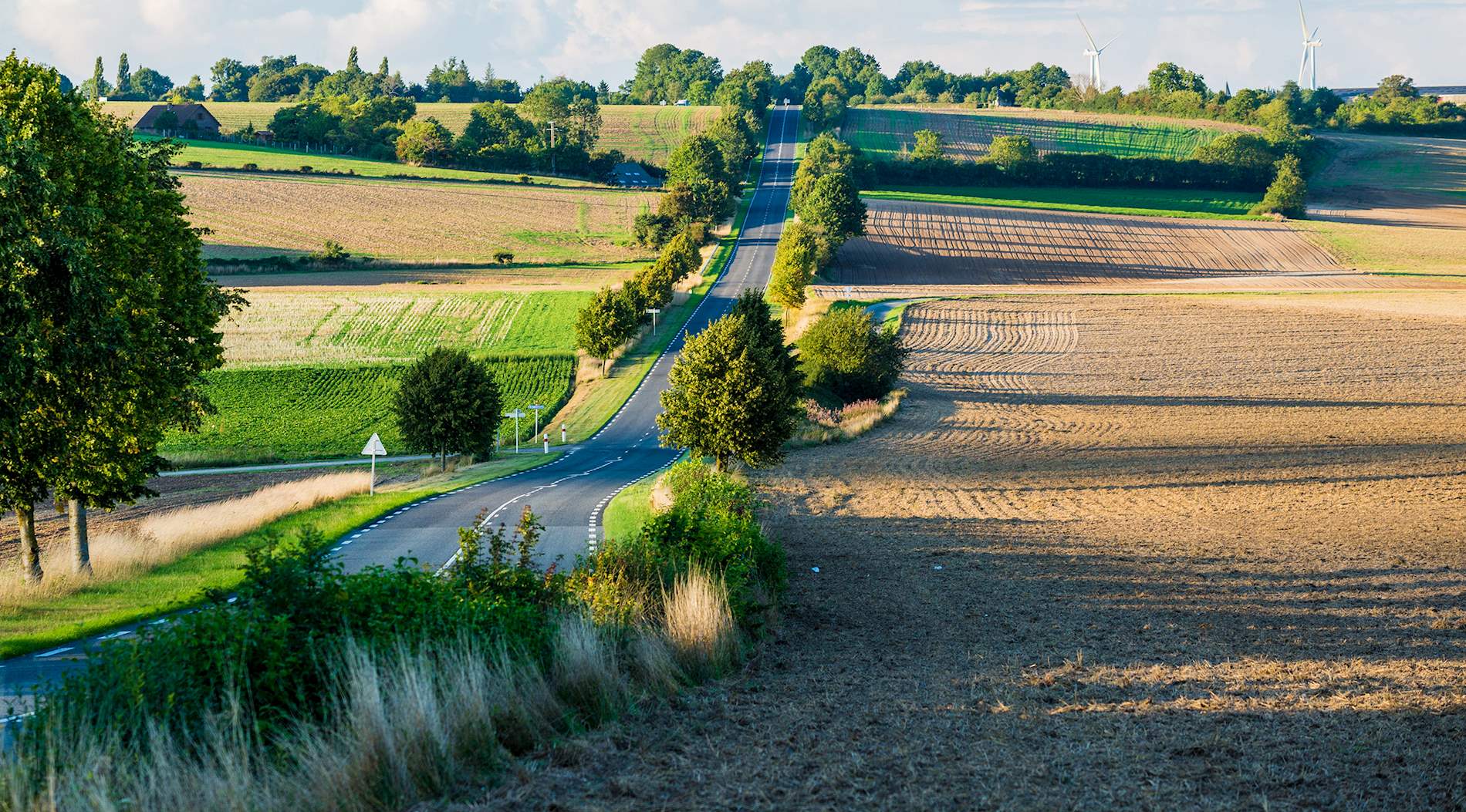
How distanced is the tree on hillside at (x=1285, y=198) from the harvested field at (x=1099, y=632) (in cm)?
8592

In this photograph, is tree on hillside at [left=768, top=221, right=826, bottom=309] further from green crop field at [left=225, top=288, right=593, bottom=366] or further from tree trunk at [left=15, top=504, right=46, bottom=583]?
tree trunk at [left=15, top=504, right=46, bottom=583]

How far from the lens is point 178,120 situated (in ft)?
467

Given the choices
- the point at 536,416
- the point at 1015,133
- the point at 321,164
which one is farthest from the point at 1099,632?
the point at 1015,133

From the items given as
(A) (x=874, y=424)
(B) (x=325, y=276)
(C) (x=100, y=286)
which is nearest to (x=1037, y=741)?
(C) (x=100, y=286)

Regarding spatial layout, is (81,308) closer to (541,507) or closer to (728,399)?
(541,507)

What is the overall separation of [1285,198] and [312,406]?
106 meters

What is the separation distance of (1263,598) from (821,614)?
665cm

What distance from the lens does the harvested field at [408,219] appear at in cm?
9369

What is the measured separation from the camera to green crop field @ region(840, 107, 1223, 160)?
15412 cm

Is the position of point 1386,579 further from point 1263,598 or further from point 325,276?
point 325,276

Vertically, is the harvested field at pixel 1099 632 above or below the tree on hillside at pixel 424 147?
below

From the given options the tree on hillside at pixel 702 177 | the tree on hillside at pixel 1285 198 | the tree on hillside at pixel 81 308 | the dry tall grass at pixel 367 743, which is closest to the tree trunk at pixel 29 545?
the tree on hillside at pixel 81 308

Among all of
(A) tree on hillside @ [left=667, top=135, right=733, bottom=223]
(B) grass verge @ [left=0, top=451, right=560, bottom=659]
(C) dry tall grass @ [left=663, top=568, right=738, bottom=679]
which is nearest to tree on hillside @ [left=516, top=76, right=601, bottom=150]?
(A) tree on hillside @ [left=667, top=135, right=733, bottom=223]

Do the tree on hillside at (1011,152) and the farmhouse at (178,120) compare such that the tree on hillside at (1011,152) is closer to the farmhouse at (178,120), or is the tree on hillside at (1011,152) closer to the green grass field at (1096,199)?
the green grass field at (1096,199)
